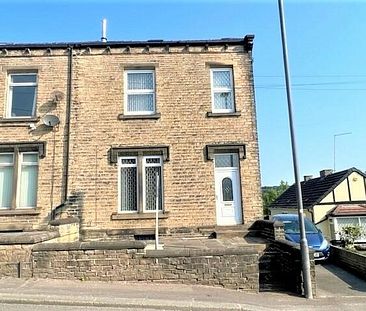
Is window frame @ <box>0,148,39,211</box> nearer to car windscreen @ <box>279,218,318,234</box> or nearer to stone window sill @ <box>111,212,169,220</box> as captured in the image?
stone window sill @ <box>111,212,169,220</box>

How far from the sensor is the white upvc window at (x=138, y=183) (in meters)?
14.5

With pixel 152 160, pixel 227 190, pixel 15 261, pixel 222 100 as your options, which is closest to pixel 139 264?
pixel 15 261

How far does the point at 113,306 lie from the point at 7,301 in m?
1.87

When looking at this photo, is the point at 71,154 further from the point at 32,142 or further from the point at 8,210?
the point at 8,210

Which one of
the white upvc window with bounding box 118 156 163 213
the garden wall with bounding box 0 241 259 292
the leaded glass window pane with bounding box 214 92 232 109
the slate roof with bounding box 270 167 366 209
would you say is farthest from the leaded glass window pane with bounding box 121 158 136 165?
the slate roof with bounding box 270 167 366 209

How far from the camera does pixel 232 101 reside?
15.5 m

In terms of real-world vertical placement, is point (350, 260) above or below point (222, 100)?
below

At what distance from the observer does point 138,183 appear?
14.6m

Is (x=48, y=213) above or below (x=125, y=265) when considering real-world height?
above

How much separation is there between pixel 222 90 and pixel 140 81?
11.0 feet

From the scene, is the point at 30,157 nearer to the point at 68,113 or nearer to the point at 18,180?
the point at 18,180

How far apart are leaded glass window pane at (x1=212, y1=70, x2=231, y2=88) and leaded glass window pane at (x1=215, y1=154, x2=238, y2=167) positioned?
2.95m

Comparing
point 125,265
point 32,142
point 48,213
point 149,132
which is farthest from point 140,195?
point 125,265

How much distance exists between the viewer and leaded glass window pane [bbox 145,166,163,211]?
14547 millimetres
